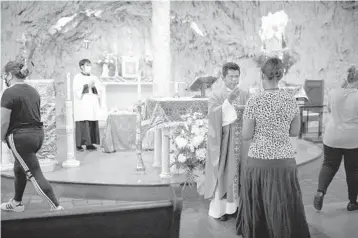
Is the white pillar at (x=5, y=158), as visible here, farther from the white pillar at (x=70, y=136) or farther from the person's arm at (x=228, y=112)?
the person's arm at (x=228, y=112)

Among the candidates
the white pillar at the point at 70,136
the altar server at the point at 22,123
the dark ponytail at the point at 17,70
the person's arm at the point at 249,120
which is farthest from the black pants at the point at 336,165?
the white pillar at the point at 70,136

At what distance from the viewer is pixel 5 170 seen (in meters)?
5.34

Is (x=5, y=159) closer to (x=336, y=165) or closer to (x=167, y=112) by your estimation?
(x=167, y=112)

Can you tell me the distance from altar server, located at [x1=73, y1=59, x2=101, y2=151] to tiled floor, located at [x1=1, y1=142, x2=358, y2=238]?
87.7 inches

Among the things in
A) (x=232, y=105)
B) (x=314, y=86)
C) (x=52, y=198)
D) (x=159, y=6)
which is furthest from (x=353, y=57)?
(x=52, y=198)

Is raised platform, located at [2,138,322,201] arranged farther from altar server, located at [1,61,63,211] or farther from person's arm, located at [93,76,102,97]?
person's arm, located at [93,76,102,97]

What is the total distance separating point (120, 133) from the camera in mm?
6855

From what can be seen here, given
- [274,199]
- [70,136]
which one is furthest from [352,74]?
[70,136]

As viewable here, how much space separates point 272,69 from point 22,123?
225 centimetres

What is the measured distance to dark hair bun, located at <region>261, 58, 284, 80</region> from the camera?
261cm

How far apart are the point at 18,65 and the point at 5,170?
2413mm

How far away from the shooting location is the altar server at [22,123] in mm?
3391

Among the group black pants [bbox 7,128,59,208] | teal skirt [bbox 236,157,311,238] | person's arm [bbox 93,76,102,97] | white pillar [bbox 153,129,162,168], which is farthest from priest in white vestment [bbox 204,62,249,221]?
person's arm [bbox 93,76,102,97]

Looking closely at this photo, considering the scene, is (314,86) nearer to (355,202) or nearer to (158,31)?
(158,31)
